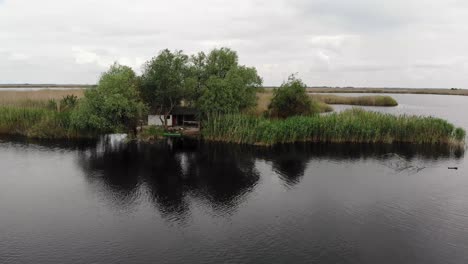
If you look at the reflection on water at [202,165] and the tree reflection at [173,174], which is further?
the reflection on water at [202,165]

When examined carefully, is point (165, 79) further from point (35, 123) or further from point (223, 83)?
point (35, 123)

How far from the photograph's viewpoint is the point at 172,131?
186 feet

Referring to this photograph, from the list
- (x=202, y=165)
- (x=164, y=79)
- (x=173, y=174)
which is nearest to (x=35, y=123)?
(x=164, y=79)

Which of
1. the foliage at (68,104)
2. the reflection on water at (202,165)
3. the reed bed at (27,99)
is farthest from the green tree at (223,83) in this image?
the reed bed at (27,99)

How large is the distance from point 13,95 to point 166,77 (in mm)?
37661

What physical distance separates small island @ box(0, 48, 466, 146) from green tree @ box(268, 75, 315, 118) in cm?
515

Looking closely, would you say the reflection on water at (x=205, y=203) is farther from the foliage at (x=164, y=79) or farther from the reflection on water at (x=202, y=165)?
the foliage at (x=164, y=79)

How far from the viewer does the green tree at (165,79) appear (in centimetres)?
5275

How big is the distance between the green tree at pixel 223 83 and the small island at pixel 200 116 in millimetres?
144

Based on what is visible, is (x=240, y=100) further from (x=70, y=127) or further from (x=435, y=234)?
(x=435, y=234)

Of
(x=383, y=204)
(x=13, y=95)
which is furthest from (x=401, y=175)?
(x=13, y=95)

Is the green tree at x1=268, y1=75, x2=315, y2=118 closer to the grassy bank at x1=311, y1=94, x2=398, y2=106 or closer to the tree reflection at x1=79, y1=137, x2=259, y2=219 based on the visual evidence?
the tree reflection at x1=79, y1=137, x2=259, y2=219

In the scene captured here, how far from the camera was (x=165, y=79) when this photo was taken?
173 ft

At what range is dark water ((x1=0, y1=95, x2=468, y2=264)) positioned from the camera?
21922 millimetres
